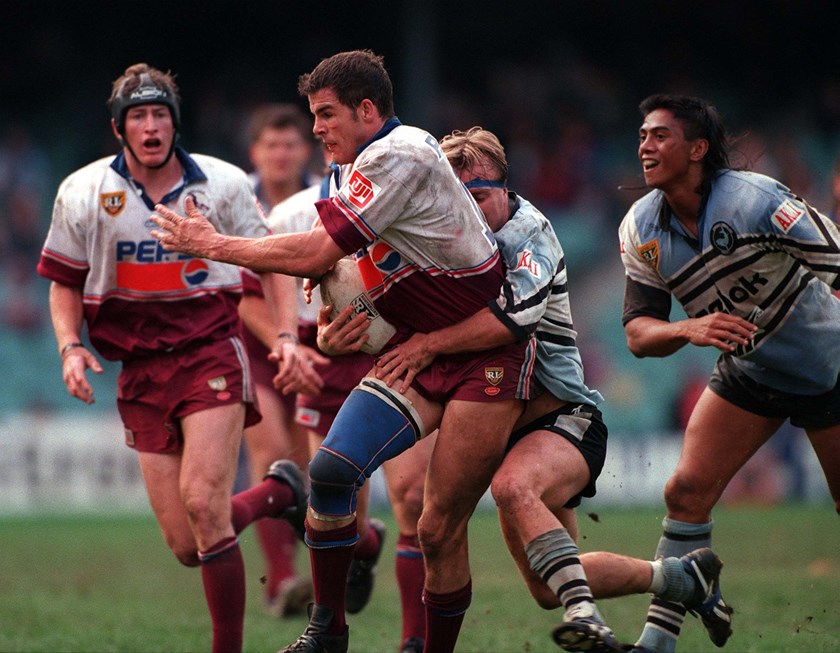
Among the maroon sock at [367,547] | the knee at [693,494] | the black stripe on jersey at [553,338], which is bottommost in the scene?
the maroon sock at [367,547]

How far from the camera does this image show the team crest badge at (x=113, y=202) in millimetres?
6316

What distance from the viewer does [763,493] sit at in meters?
15.5

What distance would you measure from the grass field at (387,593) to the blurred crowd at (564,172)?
3.50m

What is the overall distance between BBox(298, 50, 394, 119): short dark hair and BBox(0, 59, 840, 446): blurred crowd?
12080mm

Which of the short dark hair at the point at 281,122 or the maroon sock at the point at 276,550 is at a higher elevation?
the short dark hair at the point at 281,122

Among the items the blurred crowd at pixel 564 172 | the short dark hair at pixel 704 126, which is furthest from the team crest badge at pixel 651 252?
the blurred crowd at pixel 564 172

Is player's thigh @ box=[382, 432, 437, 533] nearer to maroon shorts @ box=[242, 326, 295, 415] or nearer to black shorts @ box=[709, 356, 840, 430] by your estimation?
black shorts @ box=[709, 356, 840, 430]

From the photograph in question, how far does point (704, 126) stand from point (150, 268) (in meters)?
2.81

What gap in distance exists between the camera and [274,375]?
8484 millimetres

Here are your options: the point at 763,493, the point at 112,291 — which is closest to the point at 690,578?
the point at 112,291

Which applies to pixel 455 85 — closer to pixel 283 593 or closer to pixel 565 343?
pixel 283 593

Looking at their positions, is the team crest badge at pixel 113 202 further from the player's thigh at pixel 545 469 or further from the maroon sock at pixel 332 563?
the player's thigh at pixel 545 469

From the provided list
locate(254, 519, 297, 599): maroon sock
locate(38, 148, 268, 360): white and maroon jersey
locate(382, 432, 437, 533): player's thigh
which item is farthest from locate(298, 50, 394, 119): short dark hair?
locate(254, 519, 297, 599): maroon sock

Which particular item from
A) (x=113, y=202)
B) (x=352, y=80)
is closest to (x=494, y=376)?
(x=352, y=80)
